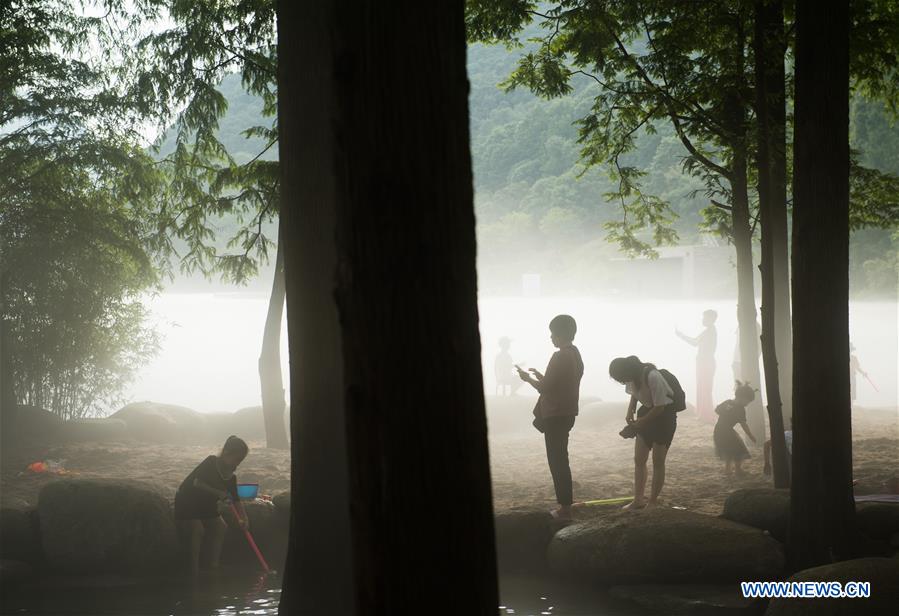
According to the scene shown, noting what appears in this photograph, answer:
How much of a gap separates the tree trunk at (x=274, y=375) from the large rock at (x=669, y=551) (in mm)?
8252

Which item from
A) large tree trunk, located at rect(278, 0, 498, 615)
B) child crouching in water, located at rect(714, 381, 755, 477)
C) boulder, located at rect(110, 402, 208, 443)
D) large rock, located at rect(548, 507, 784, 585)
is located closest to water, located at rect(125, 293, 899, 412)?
boulder, located at rect(110, 402, 208, 443)

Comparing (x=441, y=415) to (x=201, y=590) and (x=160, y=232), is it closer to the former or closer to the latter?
(x=201, y=590)

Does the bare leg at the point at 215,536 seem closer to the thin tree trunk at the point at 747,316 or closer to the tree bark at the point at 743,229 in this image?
the tree bark at the point at 743,229

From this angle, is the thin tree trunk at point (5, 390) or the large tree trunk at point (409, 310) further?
the thin tree trunk at point (5, 390)

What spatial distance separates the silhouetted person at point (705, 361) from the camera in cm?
1423

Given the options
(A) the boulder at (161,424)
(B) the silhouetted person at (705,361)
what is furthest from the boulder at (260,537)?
(A) the boulder at (161,424)

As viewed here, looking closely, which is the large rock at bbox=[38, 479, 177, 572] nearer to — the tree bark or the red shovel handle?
the red shovel handle

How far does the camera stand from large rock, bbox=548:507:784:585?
6.87 meters

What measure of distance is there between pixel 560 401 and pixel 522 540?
132 cm

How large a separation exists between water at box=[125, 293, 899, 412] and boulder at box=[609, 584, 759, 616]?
2008cm

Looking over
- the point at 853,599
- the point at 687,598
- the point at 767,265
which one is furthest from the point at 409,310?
the point at 767,265

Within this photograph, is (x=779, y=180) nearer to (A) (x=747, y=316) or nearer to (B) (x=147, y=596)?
(A) (x=747, y=316)

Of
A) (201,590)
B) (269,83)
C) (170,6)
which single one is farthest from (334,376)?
(170,6)

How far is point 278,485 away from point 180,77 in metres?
7.56
